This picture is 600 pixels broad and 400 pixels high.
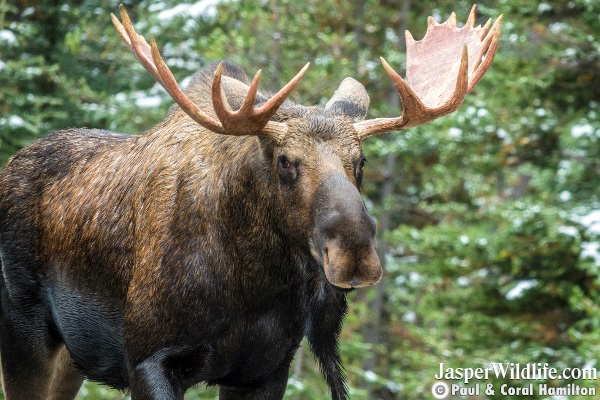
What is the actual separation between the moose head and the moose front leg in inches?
23.4

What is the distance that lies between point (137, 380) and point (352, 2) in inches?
537

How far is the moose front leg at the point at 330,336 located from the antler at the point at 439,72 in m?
0.83

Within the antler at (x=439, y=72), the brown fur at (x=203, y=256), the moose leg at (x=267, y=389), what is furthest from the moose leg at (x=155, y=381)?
the antler at (x=439, y=72)

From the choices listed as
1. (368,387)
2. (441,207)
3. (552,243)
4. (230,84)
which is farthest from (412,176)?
(230,84)

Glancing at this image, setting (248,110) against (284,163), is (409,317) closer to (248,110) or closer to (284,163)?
(284,163)

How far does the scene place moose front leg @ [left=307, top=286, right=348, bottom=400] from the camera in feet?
16.8

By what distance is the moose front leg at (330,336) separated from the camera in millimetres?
5125

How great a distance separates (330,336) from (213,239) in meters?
0.80

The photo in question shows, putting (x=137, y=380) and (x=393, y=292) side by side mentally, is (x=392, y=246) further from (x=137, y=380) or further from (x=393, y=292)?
(x=137, y=380)

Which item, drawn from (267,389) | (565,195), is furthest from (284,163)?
(565,195)

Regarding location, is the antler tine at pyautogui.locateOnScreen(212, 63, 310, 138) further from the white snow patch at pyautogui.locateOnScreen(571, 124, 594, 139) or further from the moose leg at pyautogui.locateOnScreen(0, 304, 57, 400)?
the white snow patch at pyautogui.locateOnScreen(571, 124, 594, 139)

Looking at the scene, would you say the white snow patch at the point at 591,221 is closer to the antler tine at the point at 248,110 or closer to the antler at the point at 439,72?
the antler at the point at 439,72

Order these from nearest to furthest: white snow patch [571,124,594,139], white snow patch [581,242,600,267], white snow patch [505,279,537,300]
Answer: white snow patch [581,242,600,267] < white snow patch [571,124,594,139] < white snow patch [505,279,537,300]

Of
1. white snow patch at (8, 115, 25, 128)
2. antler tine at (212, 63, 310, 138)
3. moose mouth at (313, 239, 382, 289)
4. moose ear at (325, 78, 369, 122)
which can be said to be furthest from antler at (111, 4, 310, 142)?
white snow patch at (8, 115, 25, 128)
